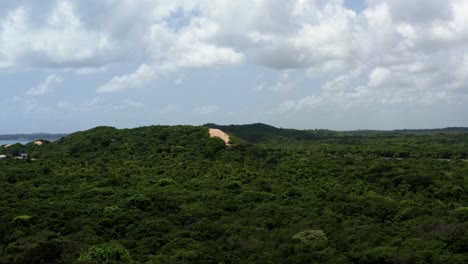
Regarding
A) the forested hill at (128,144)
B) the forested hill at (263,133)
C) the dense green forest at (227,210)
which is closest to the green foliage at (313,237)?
the dense green forest at (227,210)

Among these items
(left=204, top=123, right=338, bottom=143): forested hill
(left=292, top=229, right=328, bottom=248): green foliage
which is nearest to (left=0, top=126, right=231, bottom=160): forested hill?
(left=292, top=229, right=328, bottom=248): green foliage

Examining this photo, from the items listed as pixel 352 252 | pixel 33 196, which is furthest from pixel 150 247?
pixel 33 196

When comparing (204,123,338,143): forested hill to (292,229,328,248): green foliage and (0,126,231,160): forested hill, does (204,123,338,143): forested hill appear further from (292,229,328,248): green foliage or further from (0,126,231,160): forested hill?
(292,229,328,248): green foliage

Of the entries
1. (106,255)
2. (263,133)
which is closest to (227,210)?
(106,255)

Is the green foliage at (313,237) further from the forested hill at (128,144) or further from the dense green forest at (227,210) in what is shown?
the forested hill at (128,144)

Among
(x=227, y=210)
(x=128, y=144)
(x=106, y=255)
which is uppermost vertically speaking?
(x=128, y=144)

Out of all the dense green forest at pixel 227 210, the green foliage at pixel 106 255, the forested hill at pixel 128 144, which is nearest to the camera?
the green foliage at pixel 106 255

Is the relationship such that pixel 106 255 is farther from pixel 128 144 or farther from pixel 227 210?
pixel 128 144

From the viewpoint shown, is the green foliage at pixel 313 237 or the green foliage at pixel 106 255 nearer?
the green foliage at pixel 106 255
